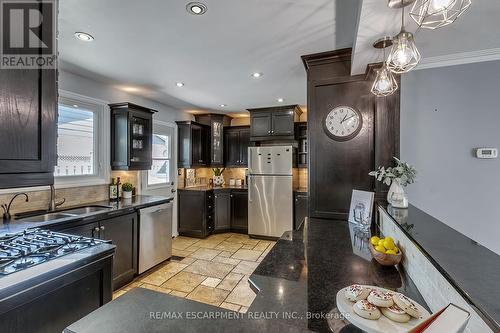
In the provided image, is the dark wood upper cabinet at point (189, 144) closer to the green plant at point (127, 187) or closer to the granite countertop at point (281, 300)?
the green plant at point (127, 187)

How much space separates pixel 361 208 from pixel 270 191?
252 cm

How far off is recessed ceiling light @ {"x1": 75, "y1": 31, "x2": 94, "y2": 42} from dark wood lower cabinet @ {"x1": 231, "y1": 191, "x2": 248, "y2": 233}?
3.60m

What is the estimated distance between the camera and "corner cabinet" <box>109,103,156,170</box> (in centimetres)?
335

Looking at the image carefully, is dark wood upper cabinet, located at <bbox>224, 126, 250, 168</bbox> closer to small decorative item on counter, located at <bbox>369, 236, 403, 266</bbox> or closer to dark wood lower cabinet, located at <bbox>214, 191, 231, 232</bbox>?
dark wood lower cabinet, located at <bbox>214, 191, 231, 232</bbox>

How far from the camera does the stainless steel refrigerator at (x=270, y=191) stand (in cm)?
451

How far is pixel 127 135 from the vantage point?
3.35 meters

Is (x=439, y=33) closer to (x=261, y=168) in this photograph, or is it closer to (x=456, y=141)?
(x=456, y=141)

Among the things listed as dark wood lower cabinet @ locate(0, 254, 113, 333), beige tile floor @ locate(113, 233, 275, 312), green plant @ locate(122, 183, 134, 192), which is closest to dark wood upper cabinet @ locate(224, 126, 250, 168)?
beige tile floor @ locate(113, 233, 275, 312)

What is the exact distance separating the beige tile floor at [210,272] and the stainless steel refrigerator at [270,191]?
0.34 m

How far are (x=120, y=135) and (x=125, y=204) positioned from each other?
3.36ft

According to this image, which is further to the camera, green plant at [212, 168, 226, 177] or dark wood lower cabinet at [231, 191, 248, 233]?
green plant at [212, 168, 226, 177]

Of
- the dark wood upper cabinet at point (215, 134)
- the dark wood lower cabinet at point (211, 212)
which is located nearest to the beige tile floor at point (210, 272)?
the dark wood lower cabinet at point (211, 212)

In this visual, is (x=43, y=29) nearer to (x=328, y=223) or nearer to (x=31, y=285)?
(x=31, y=285)

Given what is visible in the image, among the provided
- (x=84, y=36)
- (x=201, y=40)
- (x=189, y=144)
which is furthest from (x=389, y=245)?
(x=189, y=144)
